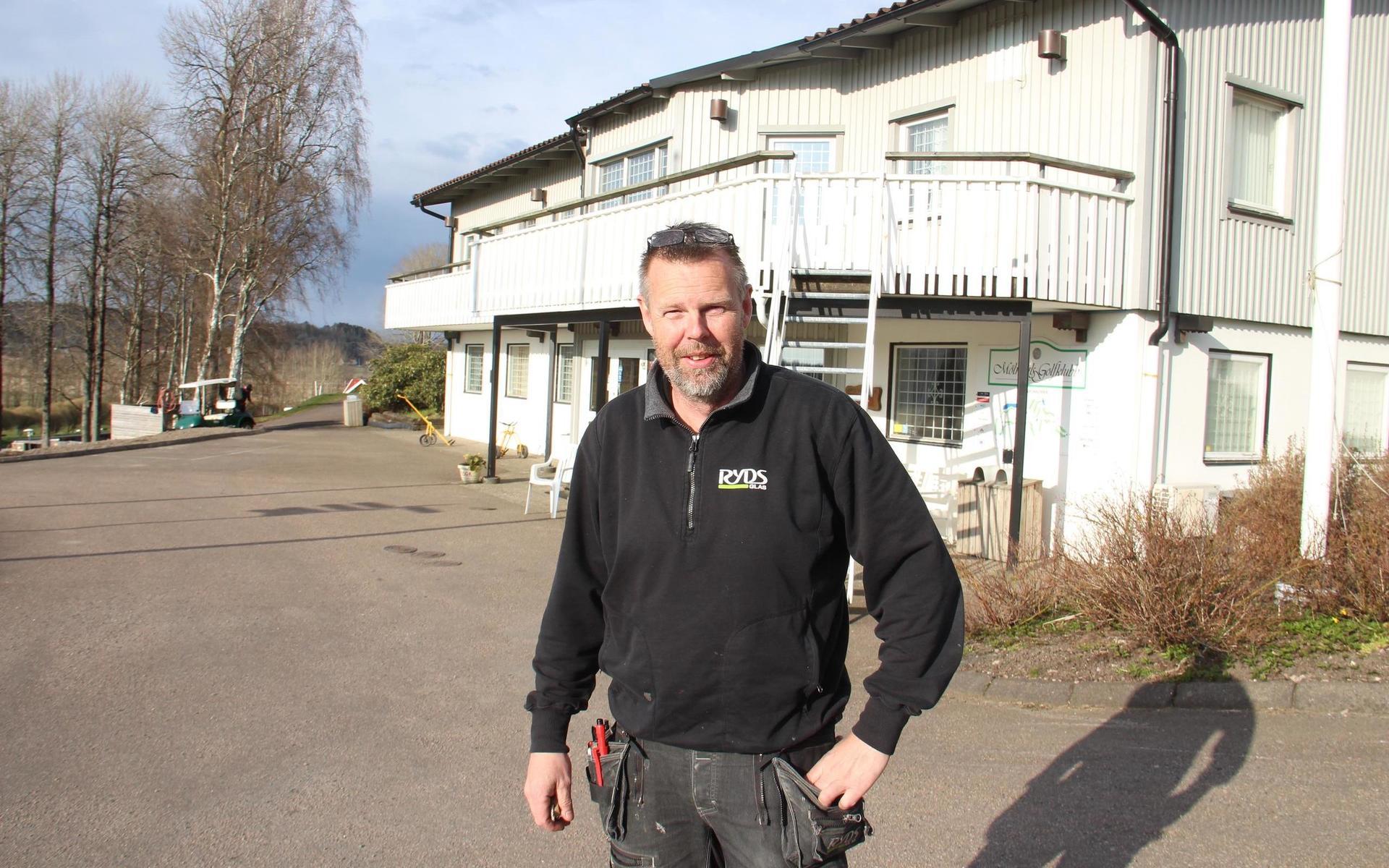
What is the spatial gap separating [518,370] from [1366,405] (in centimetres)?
1583

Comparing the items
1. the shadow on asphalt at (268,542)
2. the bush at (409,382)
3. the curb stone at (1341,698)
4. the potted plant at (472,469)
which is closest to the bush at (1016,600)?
the curb stone at (1341,698)

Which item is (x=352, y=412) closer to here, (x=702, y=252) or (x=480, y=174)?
(x=480, y=174)

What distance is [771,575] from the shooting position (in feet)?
7.00

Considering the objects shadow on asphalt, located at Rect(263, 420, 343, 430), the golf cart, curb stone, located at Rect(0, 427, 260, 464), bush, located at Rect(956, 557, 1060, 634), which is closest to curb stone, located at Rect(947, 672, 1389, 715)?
bush, located at Rect(956, 557, 1060, 634)

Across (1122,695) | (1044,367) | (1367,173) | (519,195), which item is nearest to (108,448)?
(519,195)

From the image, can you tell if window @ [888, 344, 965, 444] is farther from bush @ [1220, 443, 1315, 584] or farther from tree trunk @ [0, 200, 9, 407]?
tree trunk @ [0, 200, 9, 407]

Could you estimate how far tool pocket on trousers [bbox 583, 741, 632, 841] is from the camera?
90.5 inches

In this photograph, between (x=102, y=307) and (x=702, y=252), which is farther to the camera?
(x=102, y=307)

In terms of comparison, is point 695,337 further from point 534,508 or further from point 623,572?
point 534,508

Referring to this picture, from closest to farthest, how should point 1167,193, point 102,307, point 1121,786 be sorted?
point 1121,786, point 1167,193, point 102,307

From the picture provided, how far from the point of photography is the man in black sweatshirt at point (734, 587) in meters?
2.12

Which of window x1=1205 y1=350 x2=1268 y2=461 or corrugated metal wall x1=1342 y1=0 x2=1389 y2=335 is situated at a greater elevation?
corrugated metal wall x1=1342 y1=0 x2=1389 y2=335

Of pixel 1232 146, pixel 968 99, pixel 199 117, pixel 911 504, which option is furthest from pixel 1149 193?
pixel 199 117

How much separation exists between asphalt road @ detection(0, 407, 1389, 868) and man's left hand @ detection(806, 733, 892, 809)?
197 centimetres
